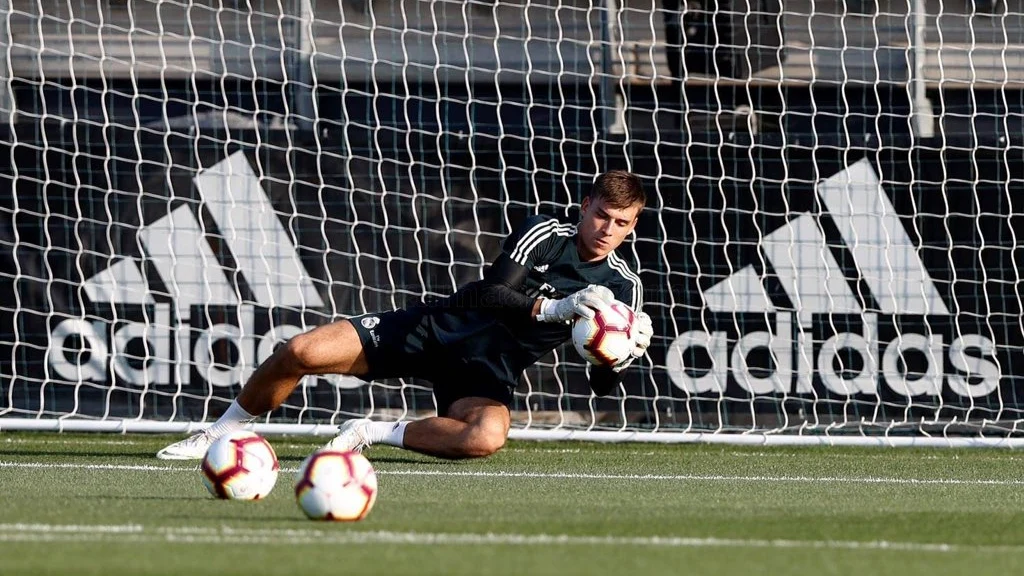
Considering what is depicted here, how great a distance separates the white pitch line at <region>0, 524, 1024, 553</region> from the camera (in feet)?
14.1

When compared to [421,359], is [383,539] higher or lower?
lower

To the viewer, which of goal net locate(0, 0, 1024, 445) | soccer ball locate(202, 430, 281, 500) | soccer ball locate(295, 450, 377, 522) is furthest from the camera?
goal net locate(0, 0, 1024, 445)

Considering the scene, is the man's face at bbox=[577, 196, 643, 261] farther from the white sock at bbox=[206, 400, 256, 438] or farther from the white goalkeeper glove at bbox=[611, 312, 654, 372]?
the white sock at bbox=[206, 400, 256, 438]

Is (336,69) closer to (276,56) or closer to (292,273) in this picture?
(276,56)

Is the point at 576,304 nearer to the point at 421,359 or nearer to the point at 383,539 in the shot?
the point at 421,359

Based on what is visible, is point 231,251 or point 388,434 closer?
point 388,434

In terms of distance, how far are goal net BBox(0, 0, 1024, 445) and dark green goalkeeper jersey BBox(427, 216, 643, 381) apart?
2.01 metres

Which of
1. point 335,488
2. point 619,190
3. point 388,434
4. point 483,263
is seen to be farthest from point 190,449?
point 335,488

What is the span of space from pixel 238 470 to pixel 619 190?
2.20 metres

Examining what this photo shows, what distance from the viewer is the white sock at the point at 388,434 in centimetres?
714

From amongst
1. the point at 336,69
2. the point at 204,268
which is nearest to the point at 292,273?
the point at 204,268

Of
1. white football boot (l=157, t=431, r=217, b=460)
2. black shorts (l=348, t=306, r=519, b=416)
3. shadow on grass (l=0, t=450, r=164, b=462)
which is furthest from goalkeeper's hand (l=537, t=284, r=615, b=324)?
shadow on grass (l=0, t=450, r=164, b=462)

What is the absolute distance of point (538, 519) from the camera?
4.98 meters

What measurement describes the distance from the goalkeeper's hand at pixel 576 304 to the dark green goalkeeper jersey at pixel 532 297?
9.5 inches
